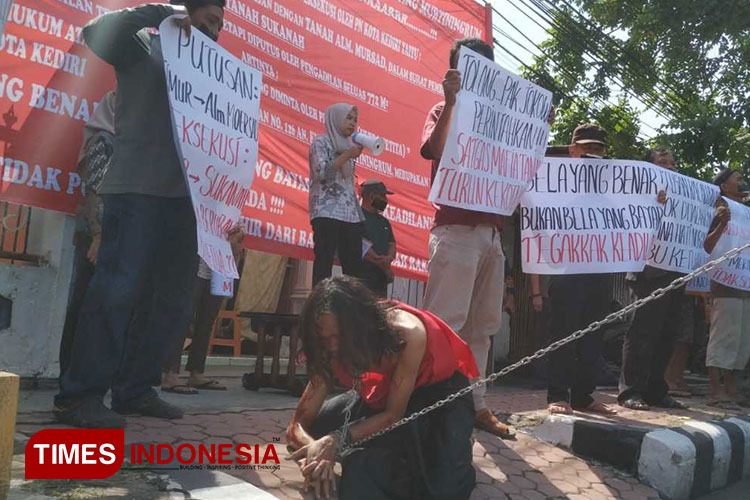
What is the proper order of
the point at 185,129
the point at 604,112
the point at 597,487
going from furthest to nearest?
the point at 604,112, the point at 597,487, the point at 185,129

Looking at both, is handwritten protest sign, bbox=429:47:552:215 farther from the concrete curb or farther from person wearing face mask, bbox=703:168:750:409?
person wearing face mask, bbox=703:168:750:409

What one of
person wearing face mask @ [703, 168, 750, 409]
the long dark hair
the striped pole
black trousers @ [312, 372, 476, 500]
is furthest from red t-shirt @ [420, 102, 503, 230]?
person wearing face mask @ [703, 168, 750, 409]

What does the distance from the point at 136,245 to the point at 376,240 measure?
7.39 feet

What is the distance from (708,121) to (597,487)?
7891mm

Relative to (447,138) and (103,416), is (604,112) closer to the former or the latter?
(447,138)

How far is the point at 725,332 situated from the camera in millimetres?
6109

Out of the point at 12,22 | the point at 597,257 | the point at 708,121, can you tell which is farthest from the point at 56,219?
the point at 708,121

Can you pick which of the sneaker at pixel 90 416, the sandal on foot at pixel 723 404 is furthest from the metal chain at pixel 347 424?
the sandal on foot at pixel 723 404

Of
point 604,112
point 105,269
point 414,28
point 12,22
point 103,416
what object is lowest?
point 103,416

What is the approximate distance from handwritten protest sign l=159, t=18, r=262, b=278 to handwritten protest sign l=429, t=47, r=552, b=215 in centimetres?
98

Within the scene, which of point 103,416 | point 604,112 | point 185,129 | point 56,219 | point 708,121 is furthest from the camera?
point 604,112

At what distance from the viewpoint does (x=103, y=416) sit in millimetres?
2955

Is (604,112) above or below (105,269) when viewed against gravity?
above

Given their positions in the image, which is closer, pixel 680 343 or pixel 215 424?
pixel 215 424
